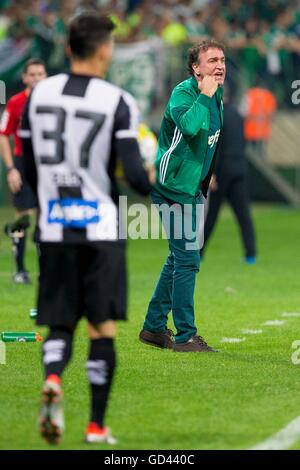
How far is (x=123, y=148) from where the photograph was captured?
645 centimetres

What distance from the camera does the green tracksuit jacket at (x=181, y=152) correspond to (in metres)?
9.20

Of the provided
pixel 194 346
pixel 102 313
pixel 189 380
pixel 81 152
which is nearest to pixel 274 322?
pixel 194 346

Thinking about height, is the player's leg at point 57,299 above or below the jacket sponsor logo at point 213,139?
below

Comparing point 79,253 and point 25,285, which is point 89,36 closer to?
point 79,253

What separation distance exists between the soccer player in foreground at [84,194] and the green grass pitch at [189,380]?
0.53 m

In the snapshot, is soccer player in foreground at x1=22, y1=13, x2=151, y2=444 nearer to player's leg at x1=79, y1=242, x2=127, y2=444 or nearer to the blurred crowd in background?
player's leg at x1=79, y1=242, x2=127, y2=444

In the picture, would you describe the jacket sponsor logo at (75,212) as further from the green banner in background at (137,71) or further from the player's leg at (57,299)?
the green banner in background at (137,71)

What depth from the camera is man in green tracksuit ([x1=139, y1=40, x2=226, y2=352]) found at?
30.2 feet

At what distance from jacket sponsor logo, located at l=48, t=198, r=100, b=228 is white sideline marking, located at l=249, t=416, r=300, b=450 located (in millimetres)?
1404

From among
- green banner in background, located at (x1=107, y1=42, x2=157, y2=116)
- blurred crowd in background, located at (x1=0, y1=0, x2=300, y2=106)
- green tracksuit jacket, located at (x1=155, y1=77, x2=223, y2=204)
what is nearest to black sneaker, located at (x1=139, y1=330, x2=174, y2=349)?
green tracksuit jacket, located at (x1=155, y1=77, x2=223, y2=204)

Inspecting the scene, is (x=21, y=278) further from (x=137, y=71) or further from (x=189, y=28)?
Answer: (x=189, y=28)

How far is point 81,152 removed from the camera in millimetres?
6453

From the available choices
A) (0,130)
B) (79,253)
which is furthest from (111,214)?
(0,130)

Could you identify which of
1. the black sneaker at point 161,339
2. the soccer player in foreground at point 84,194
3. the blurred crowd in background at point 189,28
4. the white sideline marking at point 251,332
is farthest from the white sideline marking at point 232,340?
the blurred crowd in background at point 189,28
